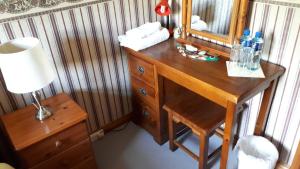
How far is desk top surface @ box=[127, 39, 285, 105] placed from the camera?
1.24m

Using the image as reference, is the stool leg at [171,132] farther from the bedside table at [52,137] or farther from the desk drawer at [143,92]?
the bedside table at [52,137]

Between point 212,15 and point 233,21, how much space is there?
0.62 ft

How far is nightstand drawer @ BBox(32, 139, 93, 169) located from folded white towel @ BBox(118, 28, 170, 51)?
2.37ft

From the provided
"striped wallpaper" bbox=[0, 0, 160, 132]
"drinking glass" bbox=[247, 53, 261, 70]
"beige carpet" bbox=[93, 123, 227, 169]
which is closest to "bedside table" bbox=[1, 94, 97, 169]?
"striped wallpaper" bbox=[0, 0, 160, 132]

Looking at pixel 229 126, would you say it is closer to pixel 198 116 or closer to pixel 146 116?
pixel 198 116

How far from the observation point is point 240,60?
1.44m

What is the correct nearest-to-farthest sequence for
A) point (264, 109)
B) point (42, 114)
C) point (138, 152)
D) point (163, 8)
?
point (42, 114), point (264, 109), point (163, 8), point (138, 152)

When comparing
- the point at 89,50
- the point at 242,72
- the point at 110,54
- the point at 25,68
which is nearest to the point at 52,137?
the point at 25,68

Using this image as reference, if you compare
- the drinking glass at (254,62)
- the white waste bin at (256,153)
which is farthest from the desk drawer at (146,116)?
the drinking glass at (254,62)

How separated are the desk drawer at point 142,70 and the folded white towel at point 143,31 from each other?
167 millimetres

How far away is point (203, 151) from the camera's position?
5.24ft

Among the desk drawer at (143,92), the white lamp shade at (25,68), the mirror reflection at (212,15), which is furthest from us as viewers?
the desk drawer at (143,92)

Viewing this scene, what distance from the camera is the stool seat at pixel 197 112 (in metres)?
1.51

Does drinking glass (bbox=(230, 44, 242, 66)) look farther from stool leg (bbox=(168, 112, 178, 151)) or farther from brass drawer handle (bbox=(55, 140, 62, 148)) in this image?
brass drawer handle (bbox=(55, 140, 62, 148))
